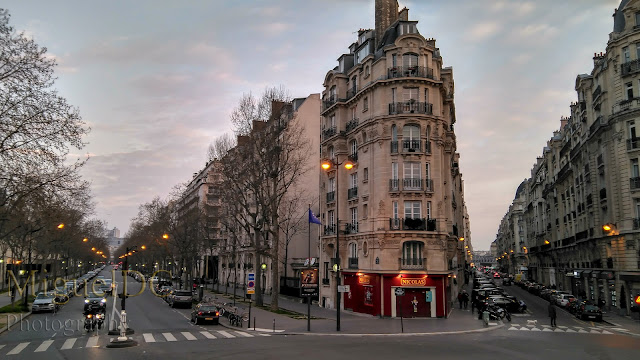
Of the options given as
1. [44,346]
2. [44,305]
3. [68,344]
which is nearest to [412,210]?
[68,344]

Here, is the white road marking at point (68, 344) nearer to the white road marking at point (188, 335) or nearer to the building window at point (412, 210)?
the white road marking at point (188, 335)

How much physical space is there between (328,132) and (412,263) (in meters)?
16.8

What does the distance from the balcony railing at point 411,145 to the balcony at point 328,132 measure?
9524 millimetres

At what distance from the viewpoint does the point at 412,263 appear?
3750cm

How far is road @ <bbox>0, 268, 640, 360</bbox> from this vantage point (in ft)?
65.5

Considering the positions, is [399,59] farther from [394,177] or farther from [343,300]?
[343,300]

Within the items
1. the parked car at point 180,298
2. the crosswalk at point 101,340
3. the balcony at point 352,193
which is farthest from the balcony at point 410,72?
the parked car at point 180,298

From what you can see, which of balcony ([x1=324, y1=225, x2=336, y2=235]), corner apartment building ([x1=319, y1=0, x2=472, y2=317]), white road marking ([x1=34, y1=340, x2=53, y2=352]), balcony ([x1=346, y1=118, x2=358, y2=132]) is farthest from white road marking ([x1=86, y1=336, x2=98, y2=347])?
balcony ([x1=346, y1=118, x2=358, y2=132])

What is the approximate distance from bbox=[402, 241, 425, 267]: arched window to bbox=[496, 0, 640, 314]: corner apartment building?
1787cm

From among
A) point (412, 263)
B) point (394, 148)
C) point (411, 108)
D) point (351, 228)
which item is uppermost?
point (411, 108)

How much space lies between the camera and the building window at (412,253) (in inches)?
1478

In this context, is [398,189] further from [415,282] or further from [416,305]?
[416,305]

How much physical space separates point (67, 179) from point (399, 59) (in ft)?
87.2

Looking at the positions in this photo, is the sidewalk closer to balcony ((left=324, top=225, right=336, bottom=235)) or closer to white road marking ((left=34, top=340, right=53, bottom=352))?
balcony ((left=324, top=225, right=336, bottom=235))
